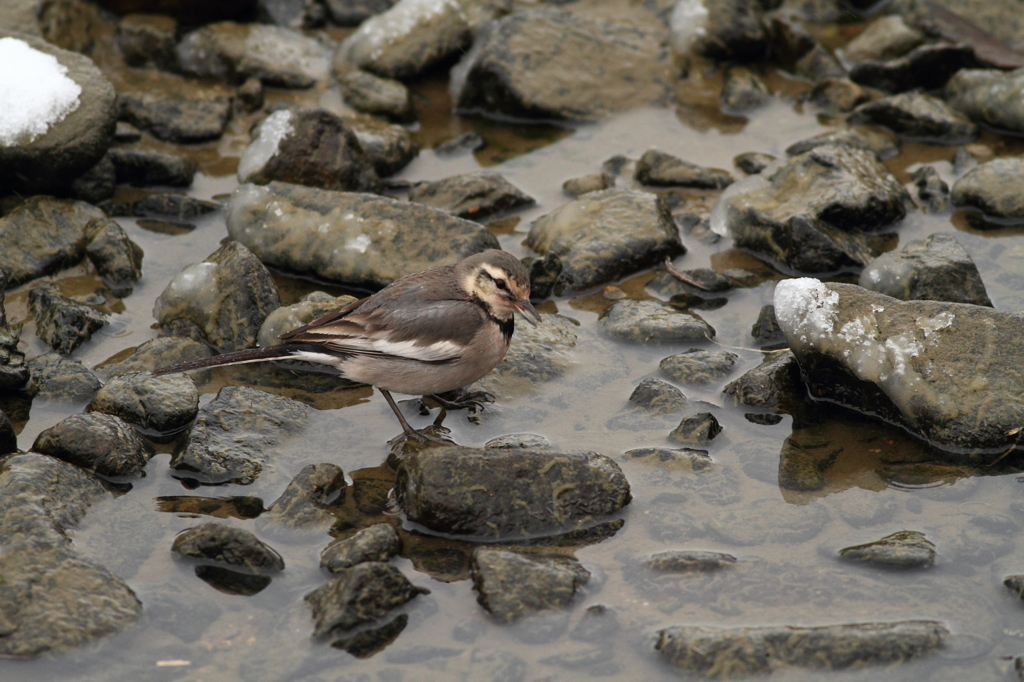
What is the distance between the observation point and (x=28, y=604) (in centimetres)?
519

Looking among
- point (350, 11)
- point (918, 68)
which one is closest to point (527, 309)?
point (918, 68)

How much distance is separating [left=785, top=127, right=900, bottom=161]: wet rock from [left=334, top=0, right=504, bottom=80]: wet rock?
426cm

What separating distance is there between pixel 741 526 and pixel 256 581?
306cm

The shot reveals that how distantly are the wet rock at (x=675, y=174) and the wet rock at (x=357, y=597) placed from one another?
19.7 feet

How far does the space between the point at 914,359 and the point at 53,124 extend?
7703 mm

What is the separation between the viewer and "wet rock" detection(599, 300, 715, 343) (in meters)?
8.02

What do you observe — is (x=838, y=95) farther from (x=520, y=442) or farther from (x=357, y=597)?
(x=357, y=597)

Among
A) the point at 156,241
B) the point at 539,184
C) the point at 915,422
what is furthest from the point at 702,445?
the point at 156,241

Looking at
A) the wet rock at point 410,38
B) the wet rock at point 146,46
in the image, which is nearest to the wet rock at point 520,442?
the wet rock at point 410,38

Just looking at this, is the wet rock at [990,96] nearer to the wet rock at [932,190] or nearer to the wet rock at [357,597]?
the wet rock at [932,190]

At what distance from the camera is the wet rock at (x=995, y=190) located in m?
9.29

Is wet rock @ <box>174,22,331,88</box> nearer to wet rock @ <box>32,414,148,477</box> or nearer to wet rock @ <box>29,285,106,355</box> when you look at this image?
wet rock @ <box>29,285,106,355</box>

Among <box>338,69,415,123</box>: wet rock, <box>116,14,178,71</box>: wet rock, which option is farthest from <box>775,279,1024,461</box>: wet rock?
<box>116,14,178,71</box>: wet rock

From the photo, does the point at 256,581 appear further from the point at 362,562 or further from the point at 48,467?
the point at 48,467
